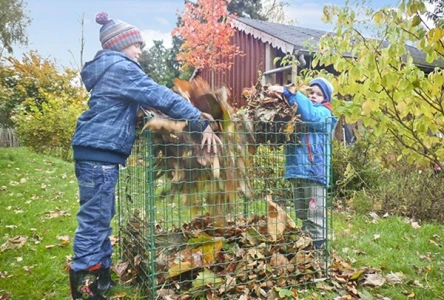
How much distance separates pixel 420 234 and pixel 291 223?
6.48ft

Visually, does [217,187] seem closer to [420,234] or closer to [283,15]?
[420,234]

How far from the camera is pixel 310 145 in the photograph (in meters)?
2.81

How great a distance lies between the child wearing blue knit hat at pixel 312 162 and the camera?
2.79m

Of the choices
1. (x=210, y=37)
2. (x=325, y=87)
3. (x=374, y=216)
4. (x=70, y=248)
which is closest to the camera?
(x=325, y=87)

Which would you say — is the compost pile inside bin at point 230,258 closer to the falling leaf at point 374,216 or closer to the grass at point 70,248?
the grass at point 70,248

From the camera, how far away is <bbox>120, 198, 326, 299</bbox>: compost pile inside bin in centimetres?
248

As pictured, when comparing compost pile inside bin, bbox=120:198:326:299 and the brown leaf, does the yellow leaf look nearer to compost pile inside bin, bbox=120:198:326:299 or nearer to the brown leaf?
compost pile inside bin, bbox=120:198:326:299

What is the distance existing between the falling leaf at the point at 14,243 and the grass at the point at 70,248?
0.05 meters

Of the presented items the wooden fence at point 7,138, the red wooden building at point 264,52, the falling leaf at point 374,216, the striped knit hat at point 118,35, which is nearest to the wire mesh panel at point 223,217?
the striped knit hat at point 118,35

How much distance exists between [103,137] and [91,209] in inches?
16.8

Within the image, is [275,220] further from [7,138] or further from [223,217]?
[7,138]

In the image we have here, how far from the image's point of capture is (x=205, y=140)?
2336 millimetres

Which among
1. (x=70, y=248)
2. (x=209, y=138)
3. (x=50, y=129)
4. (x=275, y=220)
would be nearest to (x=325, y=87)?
(x=275, y=220)

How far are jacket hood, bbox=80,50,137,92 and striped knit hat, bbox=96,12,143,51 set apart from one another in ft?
0.37
